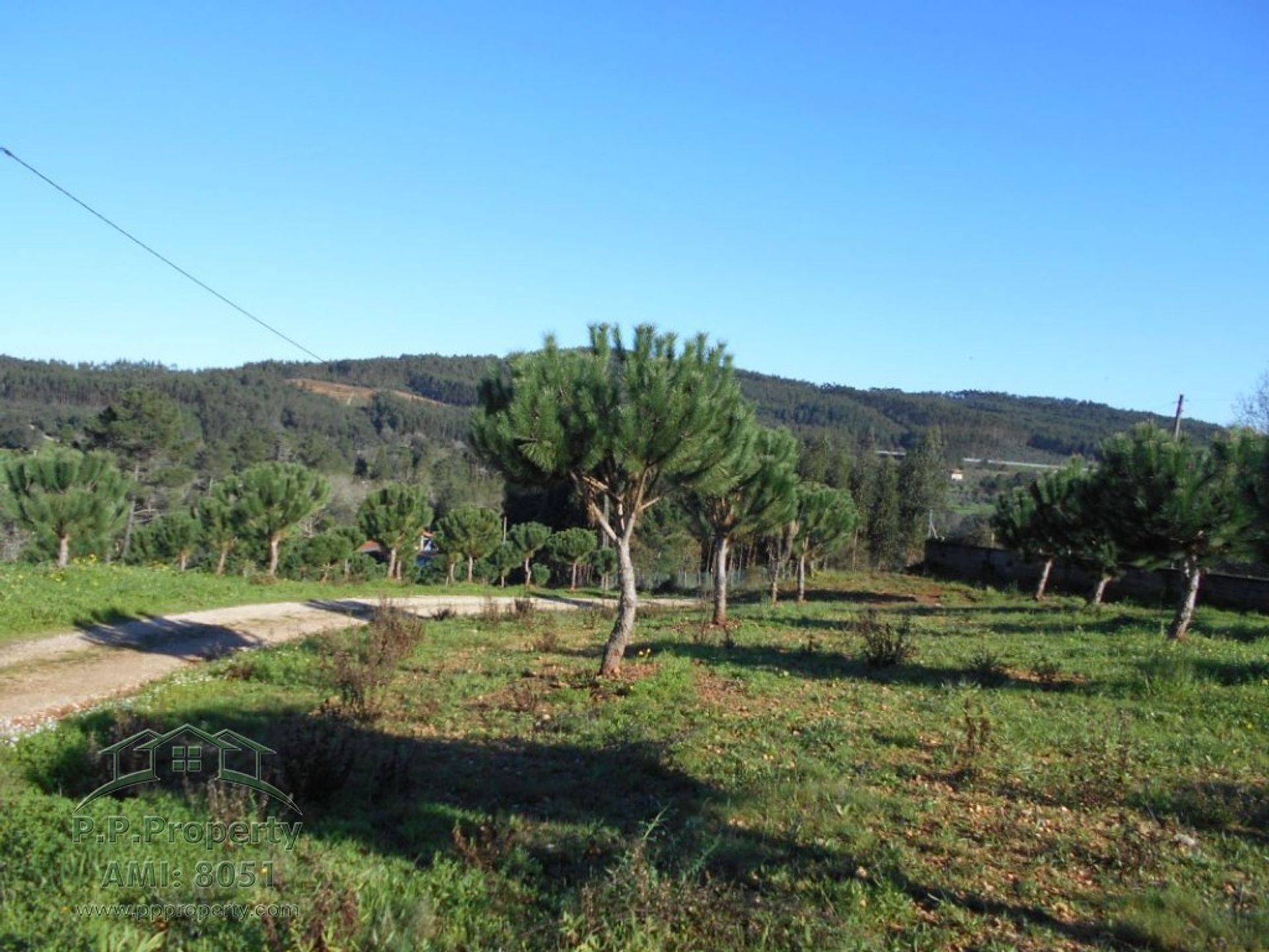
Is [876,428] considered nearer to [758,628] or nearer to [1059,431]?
[1059,431]

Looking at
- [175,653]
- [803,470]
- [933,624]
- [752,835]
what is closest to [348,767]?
[752,835]

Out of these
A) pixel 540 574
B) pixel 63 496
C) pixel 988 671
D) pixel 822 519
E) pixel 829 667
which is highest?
pixel 822 519

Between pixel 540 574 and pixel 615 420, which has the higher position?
pixel 615 420

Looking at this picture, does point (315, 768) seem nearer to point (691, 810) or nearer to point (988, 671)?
point (691, 810)

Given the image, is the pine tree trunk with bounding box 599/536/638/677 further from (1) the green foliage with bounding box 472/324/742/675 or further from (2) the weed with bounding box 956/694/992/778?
(2) the weed with bounding box 956/694/992/778

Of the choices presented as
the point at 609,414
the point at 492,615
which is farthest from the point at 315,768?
the point at 492,615

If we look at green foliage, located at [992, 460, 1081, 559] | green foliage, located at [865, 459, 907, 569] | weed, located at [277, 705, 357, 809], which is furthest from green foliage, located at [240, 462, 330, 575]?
green foliage, located at [865, 459, 907, 569]

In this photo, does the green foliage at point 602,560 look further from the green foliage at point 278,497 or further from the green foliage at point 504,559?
the green foliage at point 278,497

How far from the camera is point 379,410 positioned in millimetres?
114438

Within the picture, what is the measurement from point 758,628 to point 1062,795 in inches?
429

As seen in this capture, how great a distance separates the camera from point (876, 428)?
4572 inches

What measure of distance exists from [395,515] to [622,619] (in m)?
28.3

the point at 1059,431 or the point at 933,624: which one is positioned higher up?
the point at 1059,431

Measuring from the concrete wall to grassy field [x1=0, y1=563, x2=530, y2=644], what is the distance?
2872 centimetres
